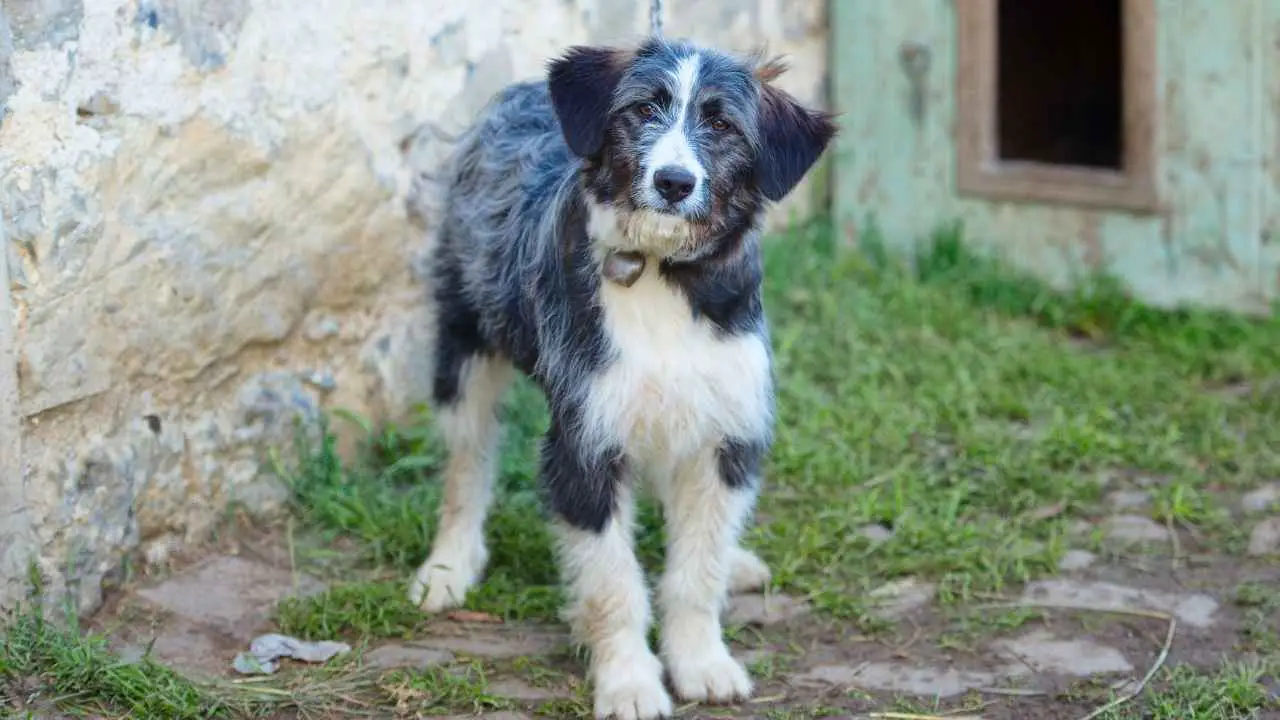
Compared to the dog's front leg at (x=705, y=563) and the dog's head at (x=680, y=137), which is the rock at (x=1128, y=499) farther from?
the dog's head at (x=680, y=137)

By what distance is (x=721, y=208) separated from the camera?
3637 mm

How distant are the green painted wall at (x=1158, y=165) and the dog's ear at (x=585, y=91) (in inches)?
132

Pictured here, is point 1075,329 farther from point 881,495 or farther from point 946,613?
point 946,613

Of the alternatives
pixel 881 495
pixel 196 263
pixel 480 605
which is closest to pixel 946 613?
pixel 881 495

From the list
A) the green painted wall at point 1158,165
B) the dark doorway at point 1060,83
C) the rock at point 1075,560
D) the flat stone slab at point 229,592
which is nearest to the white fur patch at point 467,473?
the flat stone slab at point 229,592

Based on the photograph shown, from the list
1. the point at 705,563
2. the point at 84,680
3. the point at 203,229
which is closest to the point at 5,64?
the point at 203,229

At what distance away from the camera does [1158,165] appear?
6512 millimetres

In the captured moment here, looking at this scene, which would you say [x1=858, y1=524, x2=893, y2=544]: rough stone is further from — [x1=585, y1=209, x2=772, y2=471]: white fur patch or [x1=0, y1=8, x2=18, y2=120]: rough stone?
[x1=0, y1=8, x2=18, y2=120]: rough stone

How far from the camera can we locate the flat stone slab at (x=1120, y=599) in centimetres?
439

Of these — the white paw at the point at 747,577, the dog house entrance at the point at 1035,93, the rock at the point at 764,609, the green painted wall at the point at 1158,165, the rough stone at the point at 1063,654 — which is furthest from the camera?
the dog house entrance at the point at 1035,93

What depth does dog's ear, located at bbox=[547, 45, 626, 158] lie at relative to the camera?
3.67 meters

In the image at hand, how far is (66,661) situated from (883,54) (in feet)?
14.5

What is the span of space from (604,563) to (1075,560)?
5.07 ft

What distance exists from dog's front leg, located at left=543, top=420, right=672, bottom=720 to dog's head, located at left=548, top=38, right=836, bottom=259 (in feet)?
1.78
